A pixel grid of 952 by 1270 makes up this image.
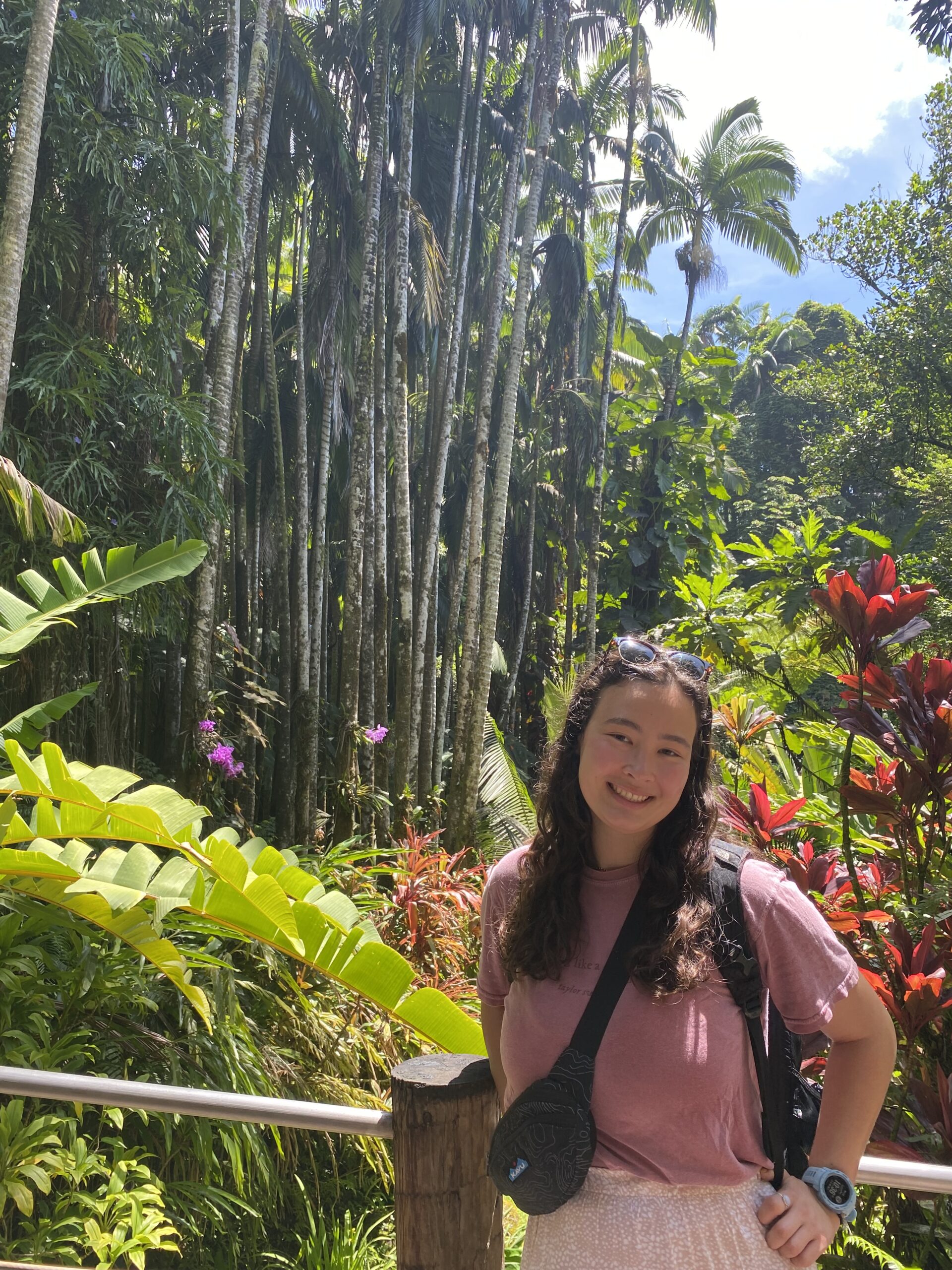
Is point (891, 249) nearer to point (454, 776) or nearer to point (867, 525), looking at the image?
point (867, 525)

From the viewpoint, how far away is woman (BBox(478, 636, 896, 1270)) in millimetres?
1081

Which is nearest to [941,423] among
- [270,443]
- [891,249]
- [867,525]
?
[891,249]

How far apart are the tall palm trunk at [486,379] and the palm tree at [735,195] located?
5.28 metres

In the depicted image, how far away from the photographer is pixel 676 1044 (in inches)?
43.2

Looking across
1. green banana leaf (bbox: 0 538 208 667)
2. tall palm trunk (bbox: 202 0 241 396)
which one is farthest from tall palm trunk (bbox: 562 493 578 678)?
green banana leaf (bbox: 0 538 208 667)

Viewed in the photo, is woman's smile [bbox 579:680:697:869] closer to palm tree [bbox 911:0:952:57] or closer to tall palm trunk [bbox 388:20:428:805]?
tall palm trunk [bbox 388:20:428:805]

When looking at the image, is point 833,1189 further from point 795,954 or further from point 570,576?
point 570,576

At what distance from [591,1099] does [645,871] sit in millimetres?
293

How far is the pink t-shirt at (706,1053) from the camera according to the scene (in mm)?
1083

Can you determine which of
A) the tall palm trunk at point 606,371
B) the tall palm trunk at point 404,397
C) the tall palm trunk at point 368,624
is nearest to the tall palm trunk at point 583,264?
the tall palm trunk at point 606,371

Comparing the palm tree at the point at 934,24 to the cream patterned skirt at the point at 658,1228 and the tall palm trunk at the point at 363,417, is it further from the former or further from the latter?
the cream patterned skirt at the point at 658,1228

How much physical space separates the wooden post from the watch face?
0.50 m

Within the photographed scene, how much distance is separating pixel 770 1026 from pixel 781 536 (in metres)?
4.80

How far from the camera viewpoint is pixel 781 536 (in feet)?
18.3
